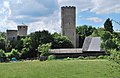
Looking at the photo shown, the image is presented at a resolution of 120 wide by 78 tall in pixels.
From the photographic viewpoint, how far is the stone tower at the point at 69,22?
257 ft

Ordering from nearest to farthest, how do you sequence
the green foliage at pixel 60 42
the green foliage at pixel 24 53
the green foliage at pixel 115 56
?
the green foliage at pixel 115 56, the green foliage at pixel 24 53, the green foliage at pixel 60 42

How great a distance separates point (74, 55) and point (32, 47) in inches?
397

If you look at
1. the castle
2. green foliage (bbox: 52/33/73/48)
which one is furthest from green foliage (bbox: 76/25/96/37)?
green foliage (bbox: 52/33/73/48)

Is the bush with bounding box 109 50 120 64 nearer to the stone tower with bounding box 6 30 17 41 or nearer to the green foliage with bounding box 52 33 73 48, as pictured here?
the green foliage with bounding box 52 33 73 48

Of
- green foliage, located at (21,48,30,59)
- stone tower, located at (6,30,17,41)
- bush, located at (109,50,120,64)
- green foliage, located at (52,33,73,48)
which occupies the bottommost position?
green foliage, located at (21,48,30,59)

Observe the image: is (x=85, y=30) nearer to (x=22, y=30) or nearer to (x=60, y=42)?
(x=22, y=30)

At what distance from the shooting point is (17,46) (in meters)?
67.6

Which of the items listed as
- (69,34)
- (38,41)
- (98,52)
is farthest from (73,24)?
(98,52)

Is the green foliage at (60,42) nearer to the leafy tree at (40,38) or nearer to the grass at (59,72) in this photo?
the leafy tree at (40,38)

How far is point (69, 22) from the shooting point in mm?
78562

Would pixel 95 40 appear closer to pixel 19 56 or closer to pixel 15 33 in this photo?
pixel 19 56

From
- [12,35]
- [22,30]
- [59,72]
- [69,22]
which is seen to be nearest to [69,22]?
[69,22]

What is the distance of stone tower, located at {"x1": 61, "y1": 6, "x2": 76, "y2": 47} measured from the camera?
257ft

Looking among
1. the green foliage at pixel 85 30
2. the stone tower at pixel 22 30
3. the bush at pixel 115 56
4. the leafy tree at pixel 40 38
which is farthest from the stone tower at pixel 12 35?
the bush at pixel 115 56
